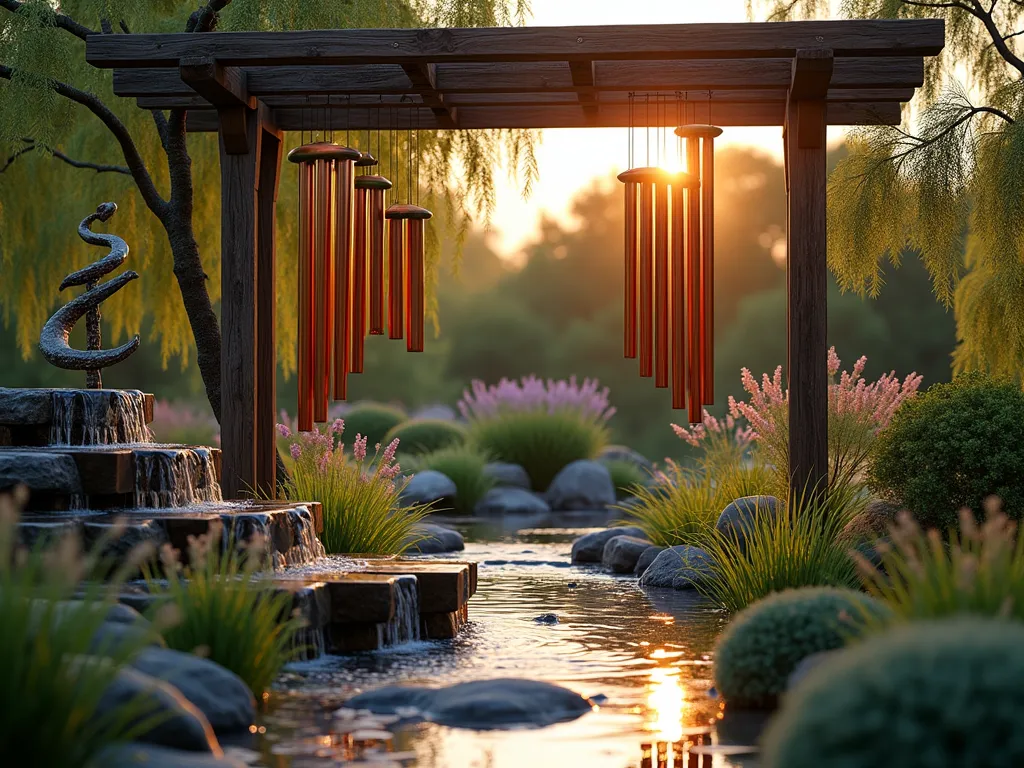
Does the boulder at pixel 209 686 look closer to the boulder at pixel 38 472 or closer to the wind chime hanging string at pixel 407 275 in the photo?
the boulder at pixel 38 472

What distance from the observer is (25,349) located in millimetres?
14898

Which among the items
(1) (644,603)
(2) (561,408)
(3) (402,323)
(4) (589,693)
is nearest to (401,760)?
(4) (589,693)

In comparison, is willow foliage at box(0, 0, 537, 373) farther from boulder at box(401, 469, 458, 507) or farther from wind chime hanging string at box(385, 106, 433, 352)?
boulder at box(401, 469, 458, 507)

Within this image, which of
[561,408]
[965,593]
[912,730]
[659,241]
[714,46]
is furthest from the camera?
[561,408]

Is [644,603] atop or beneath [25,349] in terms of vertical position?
beneath

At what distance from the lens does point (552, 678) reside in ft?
21.0

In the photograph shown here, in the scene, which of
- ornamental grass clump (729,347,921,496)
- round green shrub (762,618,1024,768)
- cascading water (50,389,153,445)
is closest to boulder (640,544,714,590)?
ornamental grass clump (729,347,921,496)

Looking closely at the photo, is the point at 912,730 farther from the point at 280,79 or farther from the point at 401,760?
the point at 280,79

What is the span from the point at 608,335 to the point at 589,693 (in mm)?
33526

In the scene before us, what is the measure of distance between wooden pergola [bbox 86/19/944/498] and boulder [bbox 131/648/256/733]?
3832 mm

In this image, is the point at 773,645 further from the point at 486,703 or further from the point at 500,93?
the point at 500,93

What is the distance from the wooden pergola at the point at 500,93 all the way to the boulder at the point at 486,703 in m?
3.44

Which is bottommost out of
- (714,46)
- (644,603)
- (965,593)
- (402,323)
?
(644,603)

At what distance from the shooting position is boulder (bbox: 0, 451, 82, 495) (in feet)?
24.8
